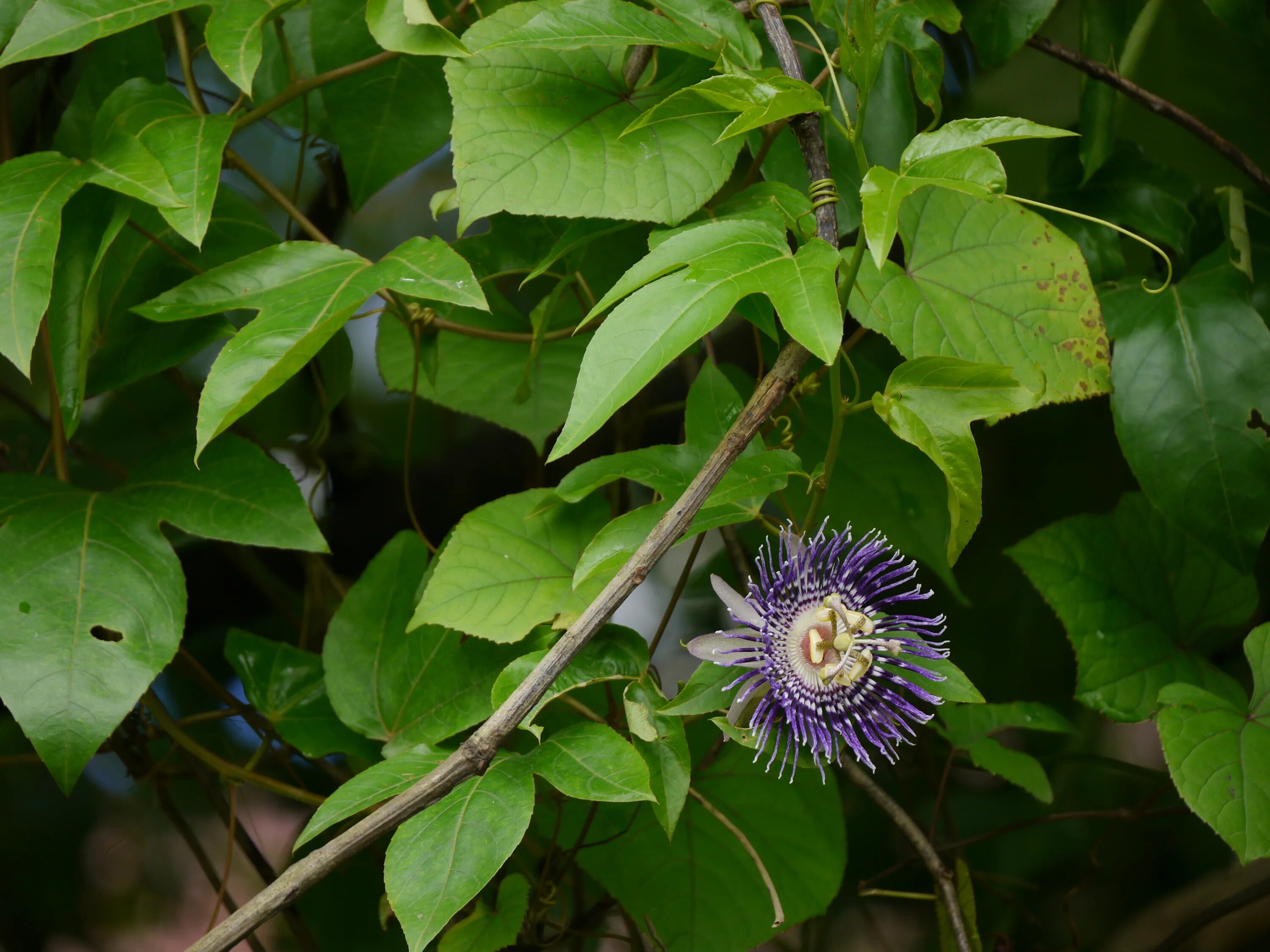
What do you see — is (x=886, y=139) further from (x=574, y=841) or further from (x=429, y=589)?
(x=574, y=841)

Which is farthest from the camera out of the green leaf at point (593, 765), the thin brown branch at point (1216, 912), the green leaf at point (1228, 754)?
the thin brown branch at point (1216, 912)

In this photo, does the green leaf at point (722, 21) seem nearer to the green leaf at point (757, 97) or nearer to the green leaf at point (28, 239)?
the green leaf at point (757, 97)

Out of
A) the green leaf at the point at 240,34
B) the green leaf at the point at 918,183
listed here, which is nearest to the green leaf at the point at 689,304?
the green leaf at the point at 918,183

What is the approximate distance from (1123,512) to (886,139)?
41cm

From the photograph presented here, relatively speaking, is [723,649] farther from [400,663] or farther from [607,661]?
[400,663]

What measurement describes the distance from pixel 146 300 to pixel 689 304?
53cm

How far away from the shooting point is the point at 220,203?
0.81 m

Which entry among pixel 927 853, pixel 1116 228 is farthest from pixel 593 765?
pixel 1116 228

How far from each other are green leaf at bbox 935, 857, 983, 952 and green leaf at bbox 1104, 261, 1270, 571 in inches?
12.6

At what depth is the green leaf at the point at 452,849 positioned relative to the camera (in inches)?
17.5

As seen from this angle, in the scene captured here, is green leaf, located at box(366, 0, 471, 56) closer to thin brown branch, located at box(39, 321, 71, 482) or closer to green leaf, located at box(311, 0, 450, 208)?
green leaf, located at box(311, 0, 450, 208)

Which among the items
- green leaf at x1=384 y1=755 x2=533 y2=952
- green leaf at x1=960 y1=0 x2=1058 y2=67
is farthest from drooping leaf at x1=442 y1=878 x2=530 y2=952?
green leaf at x1=960 y1=0 x2=1058 y2=67

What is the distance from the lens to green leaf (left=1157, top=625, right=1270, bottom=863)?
61 cm

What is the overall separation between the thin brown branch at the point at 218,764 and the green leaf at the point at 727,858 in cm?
22
